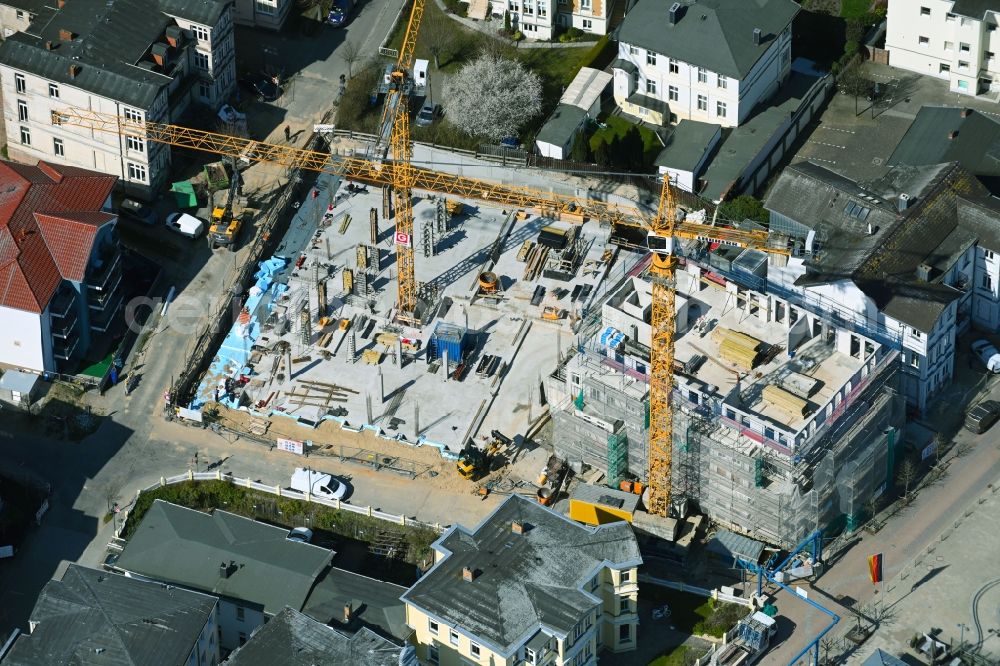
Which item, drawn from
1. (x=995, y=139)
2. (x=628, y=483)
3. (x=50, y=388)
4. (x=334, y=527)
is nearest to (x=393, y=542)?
(x=334, y=527)

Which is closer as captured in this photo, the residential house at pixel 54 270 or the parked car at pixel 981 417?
the parked car at pixel 981 417

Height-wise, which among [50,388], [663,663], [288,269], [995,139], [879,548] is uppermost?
[995,139]

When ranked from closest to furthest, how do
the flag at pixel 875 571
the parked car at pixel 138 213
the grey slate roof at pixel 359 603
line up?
1. the grey slate roof at pixel 359 603
2. the flag at pixel 875 571
3. the parked car at pixel 138 213

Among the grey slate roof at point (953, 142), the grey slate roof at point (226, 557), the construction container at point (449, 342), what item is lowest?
the grey slate roof at point (226, 557)

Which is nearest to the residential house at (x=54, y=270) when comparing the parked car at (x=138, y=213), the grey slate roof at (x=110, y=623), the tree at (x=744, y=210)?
the parked car at (x=138, y=213)

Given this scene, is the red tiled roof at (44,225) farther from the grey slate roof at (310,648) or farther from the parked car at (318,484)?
the grey slate roof at (310,648)

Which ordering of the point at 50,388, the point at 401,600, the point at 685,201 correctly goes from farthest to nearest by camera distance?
1. the point at 685,201
2. the point at 50,388
3. the point at 401,600

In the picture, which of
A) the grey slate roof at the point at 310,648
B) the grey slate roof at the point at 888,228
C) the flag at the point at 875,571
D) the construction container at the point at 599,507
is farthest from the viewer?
the grey slate roof at the point at 888,228

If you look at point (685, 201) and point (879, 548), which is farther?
point (685, 201)

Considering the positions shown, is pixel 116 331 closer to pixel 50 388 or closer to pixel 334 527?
pixel 50 388
